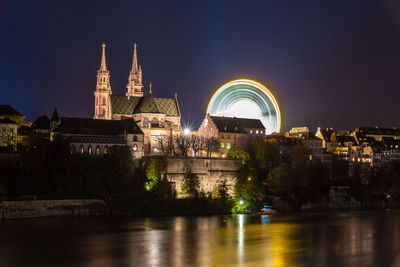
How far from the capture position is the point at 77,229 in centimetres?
4144

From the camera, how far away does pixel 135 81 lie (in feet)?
321

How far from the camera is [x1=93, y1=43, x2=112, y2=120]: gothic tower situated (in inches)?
3214

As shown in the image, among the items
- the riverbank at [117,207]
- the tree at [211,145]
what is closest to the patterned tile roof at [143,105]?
→ the tree at [211,145]

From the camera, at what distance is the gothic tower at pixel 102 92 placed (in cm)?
8162

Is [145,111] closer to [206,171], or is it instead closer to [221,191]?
[206,171]

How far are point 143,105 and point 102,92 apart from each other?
34.2ft

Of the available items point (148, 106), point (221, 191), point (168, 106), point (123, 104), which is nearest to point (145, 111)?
point (148, 106)

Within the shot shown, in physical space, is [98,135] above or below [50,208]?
above

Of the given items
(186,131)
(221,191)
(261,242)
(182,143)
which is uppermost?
(186,131)

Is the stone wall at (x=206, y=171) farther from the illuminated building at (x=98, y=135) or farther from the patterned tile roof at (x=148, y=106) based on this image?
the patterned tile roof at (x=148, y=106)

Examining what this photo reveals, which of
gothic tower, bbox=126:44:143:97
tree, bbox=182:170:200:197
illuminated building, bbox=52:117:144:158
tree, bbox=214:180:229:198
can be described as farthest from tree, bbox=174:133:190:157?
gothic tower, bbox=126:44:143:97

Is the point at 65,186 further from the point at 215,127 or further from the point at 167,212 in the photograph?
the point at 215,127

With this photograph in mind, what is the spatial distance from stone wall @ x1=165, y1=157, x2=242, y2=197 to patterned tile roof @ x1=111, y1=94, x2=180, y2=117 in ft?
56.0

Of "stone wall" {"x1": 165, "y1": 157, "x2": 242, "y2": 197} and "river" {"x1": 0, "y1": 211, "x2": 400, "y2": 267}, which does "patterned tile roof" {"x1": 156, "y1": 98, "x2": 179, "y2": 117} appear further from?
"river" {"x1": 0, "y1": 211, "x2": 400, "y2": 267}
